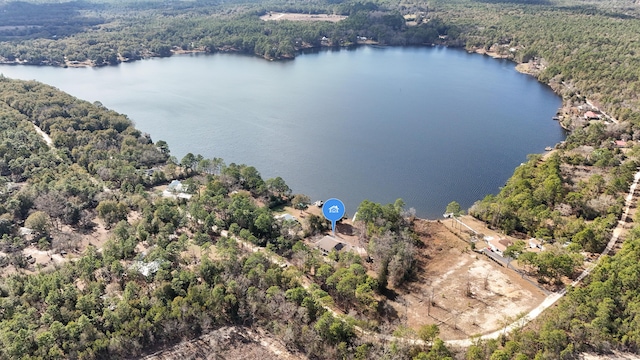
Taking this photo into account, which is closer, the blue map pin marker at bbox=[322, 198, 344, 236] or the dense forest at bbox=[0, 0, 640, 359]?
the dense forest at bbox=[0, 0, 640, 359]

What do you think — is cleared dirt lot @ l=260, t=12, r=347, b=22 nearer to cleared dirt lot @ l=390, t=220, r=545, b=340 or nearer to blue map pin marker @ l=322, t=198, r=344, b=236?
blue map pin marker @ l=322, t=198, r=344, b=236

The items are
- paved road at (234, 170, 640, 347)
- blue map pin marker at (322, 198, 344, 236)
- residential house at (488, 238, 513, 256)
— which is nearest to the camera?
paved road at (234, 170, 640, 347)

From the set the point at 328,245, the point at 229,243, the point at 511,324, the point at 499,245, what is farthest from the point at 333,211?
the point at 511,324

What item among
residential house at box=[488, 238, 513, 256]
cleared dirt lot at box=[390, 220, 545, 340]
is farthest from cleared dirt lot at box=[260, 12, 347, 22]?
cleared dirt lot at box=[390, 220, 545, 340]

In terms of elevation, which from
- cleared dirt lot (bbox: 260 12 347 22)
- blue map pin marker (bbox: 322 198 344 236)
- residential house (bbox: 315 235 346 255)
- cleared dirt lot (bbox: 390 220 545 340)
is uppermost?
cleared dirt lot (bbox: 260 12 347 22)

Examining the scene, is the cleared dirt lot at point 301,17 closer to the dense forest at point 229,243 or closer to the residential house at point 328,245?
the dense forest at point 229,243

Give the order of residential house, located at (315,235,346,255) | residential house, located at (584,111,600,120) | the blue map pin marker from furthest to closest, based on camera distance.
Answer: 1. residential house, located at (584,111,600,120)
2. the blue map pin marker
3. residential house, located at (315,235,346,255)

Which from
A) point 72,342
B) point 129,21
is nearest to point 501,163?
point 72,342
